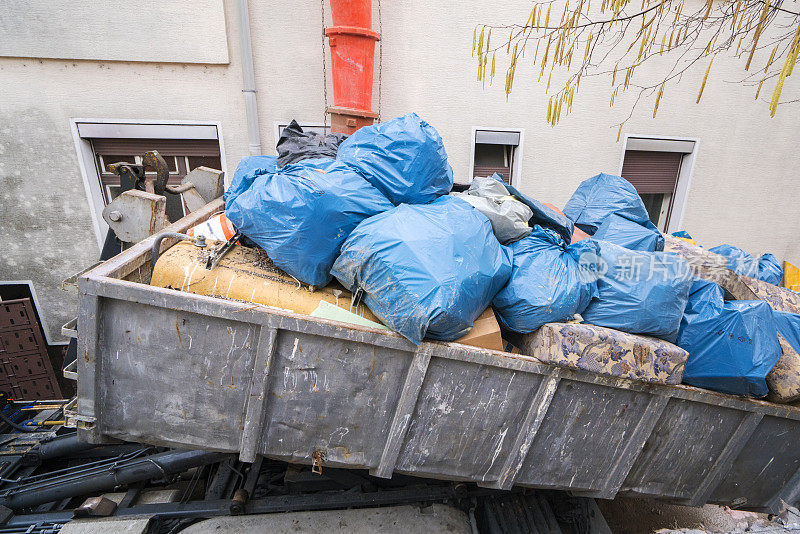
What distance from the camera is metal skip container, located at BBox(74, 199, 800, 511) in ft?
5.12

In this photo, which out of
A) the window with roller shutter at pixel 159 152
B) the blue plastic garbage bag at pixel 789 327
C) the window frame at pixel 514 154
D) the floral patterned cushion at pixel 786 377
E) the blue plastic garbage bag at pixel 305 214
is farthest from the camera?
the window frame at pixel 514 154

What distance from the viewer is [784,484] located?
7.30 ft

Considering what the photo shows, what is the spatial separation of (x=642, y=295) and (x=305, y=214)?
153cm

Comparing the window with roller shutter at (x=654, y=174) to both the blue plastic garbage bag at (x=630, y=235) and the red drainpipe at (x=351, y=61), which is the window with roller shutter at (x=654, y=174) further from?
the red drainpipe at (x=351, y=61)

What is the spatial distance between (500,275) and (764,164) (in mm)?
5196

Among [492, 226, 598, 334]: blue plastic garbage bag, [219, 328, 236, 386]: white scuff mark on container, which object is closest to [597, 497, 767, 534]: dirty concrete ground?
[492, 226, 598, 334]: blue plastic garbage bag

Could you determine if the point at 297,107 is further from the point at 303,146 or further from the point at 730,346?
the point at 730,346

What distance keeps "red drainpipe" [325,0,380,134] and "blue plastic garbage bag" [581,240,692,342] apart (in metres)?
2.35

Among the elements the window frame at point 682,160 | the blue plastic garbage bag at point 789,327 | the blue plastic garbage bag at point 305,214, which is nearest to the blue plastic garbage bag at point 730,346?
the blue plastic garbage bag at point 789,327

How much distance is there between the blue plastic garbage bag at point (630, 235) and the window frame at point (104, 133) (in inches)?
137

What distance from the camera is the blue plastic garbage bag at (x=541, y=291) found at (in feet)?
5.61

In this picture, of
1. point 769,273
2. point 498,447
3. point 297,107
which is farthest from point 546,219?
point 297,107

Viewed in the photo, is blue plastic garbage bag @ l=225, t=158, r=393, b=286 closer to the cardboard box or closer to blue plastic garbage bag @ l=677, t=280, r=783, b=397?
the cardboard box

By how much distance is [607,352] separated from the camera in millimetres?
1659
